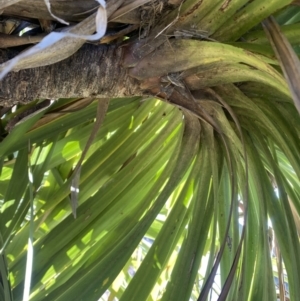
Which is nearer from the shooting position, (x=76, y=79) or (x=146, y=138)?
(x=76, y=79)

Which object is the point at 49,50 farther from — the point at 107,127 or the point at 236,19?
the point at 107,127

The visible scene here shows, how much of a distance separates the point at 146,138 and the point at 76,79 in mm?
393

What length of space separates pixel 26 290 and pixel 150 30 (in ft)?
0.87

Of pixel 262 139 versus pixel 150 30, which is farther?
pixel 262 139

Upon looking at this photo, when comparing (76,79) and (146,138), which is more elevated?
(146,138)

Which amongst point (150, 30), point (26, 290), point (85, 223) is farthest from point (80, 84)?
point (85, 223)

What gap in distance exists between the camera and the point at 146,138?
802 millimetres

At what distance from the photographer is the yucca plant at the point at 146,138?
0.40m

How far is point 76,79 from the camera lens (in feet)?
1.37

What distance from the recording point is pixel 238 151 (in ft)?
1.98

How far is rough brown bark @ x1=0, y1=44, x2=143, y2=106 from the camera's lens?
39 centimetres

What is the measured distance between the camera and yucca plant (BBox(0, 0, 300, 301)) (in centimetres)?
40

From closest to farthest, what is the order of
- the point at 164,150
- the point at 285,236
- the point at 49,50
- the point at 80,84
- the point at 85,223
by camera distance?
the point at 49,50, the point at 80,84, the point at 285,236, the point at 85,223, the point at 164,150

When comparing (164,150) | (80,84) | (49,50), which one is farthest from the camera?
(164,150)
